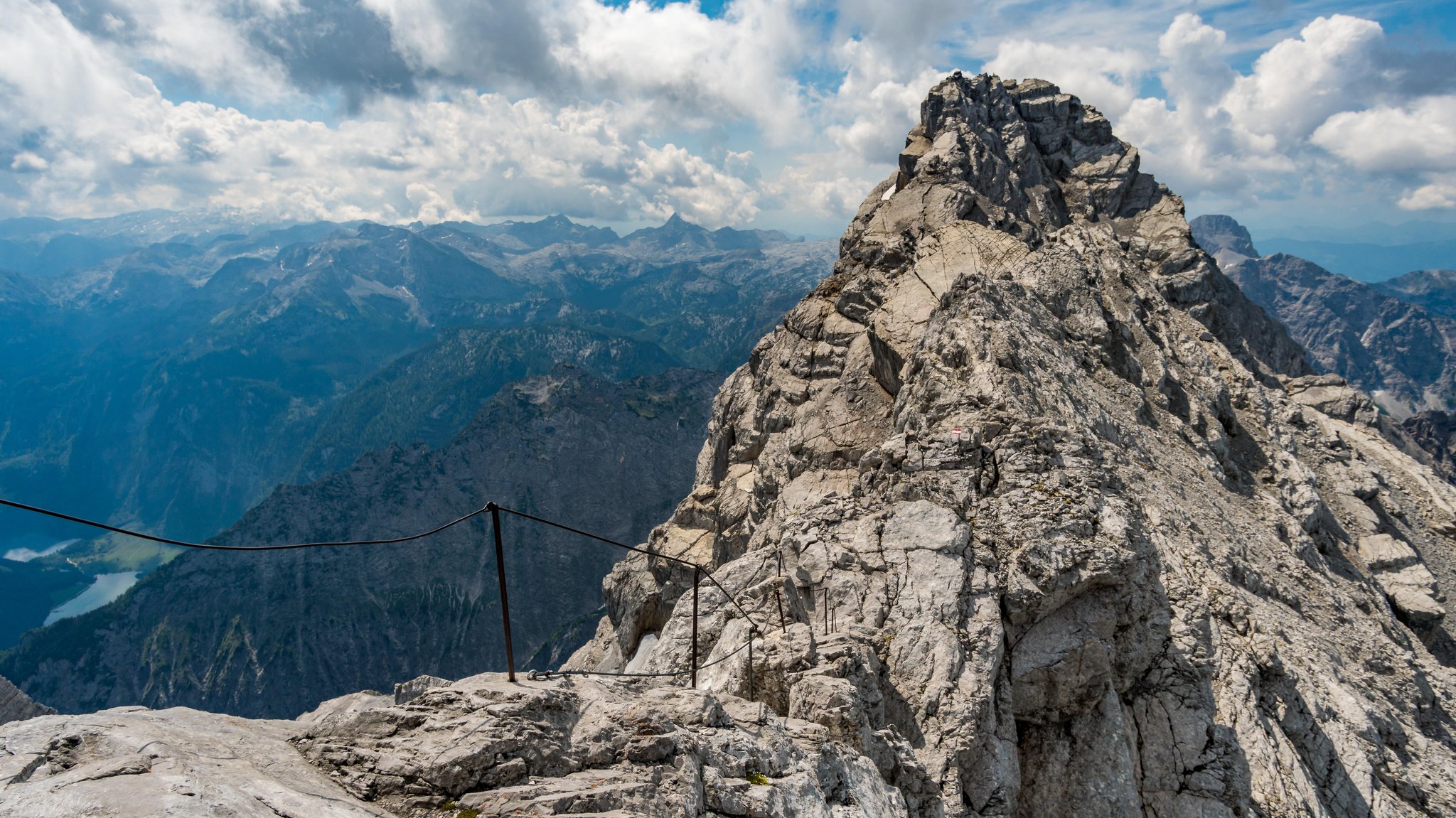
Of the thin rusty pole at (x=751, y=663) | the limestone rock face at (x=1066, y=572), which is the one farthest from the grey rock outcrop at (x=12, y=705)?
the thin rusty pole at (x=751, y=663)

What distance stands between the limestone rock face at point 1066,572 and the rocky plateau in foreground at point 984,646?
104 millimetres

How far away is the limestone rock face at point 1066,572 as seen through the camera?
56.4 feet

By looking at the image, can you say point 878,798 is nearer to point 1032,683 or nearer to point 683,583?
point 1032,683

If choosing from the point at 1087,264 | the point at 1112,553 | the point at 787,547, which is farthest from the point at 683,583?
the point at 1087,264

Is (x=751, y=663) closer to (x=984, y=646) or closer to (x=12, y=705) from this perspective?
(x=984, y=646)

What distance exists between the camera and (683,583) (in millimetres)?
43344

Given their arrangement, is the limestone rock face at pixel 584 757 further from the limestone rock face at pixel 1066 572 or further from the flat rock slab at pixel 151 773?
the limestone rock face at pixel 1066 572

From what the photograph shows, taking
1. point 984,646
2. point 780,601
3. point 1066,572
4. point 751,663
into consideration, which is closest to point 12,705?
point 751,663

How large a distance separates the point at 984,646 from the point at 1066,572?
10.2 feet

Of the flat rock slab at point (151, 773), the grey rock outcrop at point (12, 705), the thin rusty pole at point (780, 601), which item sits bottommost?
the grey rock outcrop at point (12, 705)

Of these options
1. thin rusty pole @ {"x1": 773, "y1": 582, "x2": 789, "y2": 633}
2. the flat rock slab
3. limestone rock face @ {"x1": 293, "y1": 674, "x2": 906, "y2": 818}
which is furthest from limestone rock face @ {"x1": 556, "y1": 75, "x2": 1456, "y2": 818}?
A: the flat rock slab

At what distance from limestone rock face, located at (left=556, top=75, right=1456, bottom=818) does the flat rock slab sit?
382 inches

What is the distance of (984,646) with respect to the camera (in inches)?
711

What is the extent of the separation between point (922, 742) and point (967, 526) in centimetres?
663
